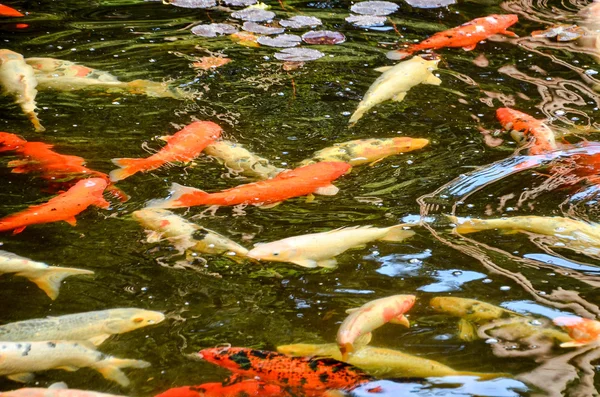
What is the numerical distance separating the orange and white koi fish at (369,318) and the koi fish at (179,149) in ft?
5.00

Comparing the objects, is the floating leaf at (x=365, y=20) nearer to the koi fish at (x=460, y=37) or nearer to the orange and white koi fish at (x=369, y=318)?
the koi fish at (x=460, y=37)

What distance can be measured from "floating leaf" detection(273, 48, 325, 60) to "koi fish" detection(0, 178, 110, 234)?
86.5 inches

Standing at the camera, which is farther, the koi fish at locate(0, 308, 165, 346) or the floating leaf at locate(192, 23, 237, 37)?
the floating leaf at locate(192, 23, 237, 37)

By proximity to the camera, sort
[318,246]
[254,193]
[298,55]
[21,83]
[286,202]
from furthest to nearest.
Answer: [298,55]
[21,83]
[286,202]
[254,193]
[318,246]

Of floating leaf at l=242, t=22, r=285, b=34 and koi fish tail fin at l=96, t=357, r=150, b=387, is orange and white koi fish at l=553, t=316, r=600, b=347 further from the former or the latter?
floating leaf at l=242, t=22, r=285, b=34

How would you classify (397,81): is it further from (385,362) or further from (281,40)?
(385,362)

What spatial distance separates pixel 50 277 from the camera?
2992 mm

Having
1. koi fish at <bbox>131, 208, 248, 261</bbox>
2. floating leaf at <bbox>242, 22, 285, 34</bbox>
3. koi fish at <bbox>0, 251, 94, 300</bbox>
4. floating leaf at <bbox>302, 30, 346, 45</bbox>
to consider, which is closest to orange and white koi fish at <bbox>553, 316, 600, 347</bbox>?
koi fish at <bbox>131, 208, 248, 261</bbox>

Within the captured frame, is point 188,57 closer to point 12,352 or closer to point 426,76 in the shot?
point 426,76

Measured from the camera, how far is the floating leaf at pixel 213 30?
5.67 meters

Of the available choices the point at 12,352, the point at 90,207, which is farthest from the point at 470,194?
the point at 12,352

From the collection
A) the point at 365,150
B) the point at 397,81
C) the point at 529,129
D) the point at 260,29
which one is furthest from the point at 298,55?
the point at 529,129

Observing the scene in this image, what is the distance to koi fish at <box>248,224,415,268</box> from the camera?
123 inches

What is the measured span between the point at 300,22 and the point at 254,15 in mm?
401
